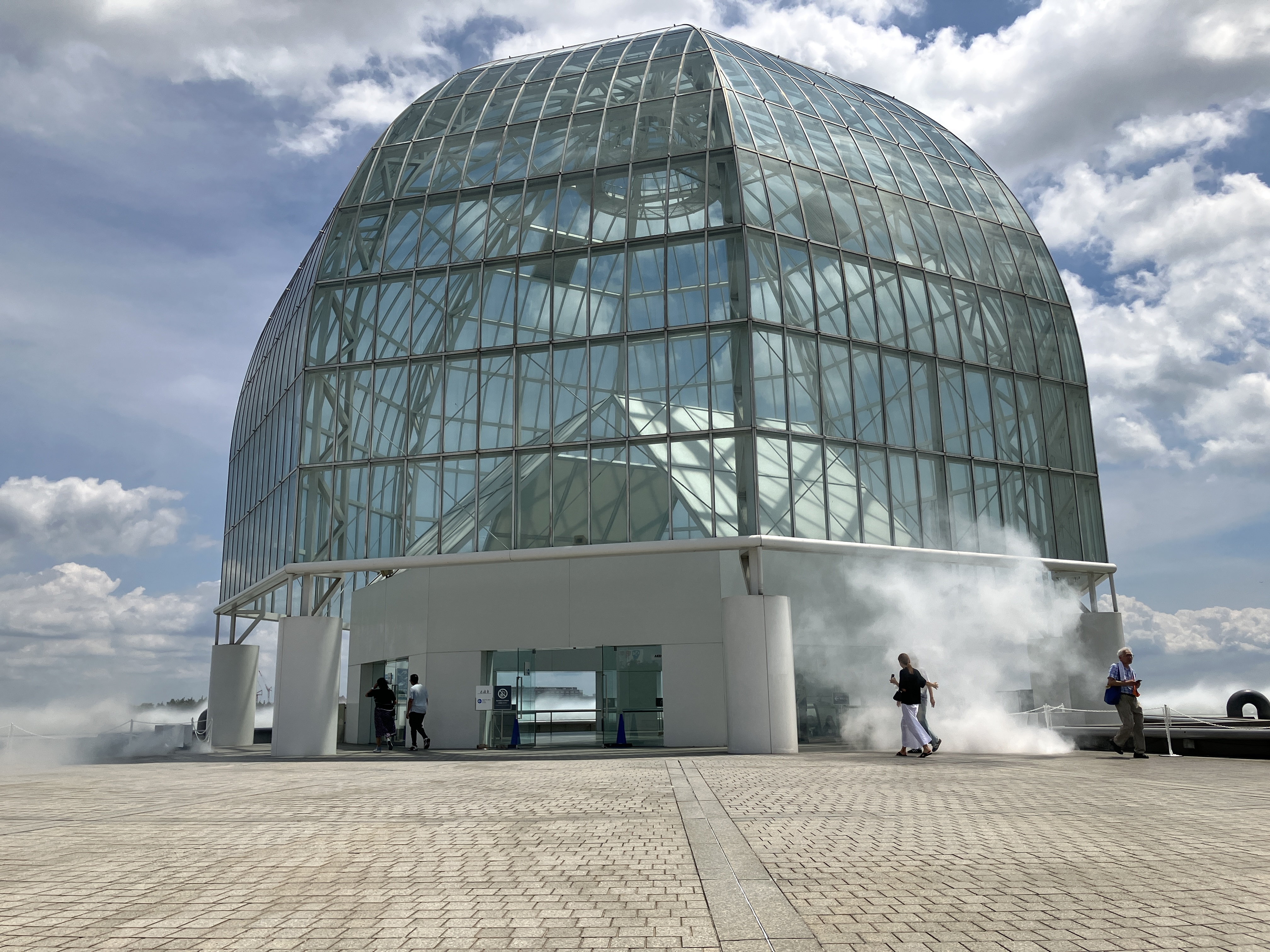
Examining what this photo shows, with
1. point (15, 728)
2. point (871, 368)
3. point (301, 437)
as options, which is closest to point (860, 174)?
point (871, 368)

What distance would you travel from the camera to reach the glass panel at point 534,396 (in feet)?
76.2

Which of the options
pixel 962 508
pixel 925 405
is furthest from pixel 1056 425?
pixel 925 405

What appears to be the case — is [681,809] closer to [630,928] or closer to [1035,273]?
[630,928]

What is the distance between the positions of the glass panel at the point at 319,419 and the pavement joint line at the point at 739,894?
60.9ft

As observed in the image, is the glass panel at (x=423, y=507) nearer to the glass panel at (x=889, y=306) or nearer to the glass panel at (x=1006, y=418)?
the glass panel at (x=889, y=306)

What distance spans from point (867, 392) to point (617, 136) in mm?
9168

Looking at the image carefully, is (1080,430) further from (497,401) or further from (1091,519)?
(497,401)

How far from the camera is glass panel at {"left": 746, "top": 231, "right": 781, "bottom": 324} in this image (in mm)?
22547

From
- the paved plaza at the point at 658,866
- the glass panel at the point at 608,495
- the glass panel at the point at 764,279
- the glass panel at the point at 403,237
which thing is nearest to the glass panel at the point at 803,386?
the glass panel at the point at 764,279

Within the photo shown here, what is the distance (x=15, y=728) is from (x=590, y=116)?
909 inches

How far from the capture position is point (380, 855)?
291 inches

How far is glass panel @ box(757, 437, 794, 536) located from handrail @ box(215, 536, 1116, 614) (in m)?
0.26

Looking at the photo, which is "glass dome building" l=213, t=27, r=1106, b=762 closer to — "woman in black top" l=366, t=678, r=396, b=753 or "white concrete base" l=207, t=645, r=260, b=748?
"woman in black top" l=366, t=678, r=396, b=753

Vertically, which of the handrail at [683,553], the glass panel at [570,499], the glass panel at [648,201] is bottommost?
the handrail at [683,553]
